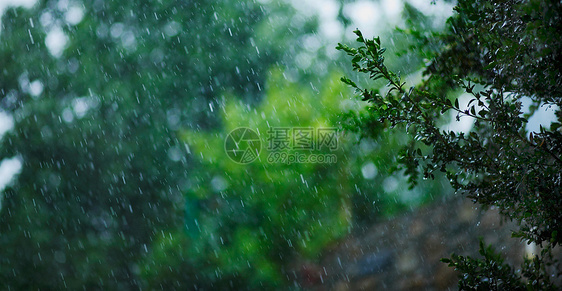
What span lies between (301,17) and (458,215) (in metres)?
4.62

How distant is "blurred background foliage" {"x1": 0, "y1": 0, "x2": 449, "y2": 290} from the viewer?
15.4 ft

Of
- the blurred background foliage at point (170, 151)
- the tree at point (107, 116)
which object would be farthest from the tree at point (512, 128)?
the tree at point (107, 116)

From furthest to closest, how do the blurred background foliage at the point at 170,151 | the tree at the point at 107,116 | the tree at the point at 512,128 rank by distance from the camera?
the tree at the point at 107,116 < the blurred background foliage at the point at 170,151 < the tree at the point at 512,128

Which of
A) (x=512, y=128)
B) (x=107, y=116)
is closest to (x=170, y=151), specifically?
(x=107, y=116)

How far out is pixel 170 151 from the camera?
631 cm

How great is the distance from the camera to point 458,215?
144 inches

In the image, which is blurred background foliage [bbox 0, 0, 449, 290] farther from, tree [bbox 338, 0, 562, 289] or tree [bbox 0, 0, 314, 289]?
tree [bbox 338, 0, 562, 289]

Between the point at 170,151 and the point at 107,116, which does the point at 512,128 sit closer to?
the point at 170,151

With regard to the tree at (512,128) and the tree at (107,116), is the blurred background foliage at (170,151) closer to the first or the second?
the tree at (107,116)

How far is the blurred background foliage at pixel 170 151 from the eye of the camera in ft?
15.4

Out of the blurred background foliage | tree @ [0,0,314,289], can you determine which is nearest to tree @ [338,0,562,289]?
the blurred background foliage

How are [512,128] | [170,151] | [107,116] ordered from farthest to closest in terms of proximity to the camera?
[107,116]
[170,151]
[512,128]

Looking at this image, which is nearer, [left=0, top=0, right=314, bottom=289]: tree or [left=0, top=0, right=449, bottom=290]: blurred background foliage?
[left=0, top=0, right=449, bottom=290]: blurred background foliage

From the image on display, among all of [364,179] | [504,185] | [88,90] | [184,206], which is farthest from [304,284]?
[88,90]
